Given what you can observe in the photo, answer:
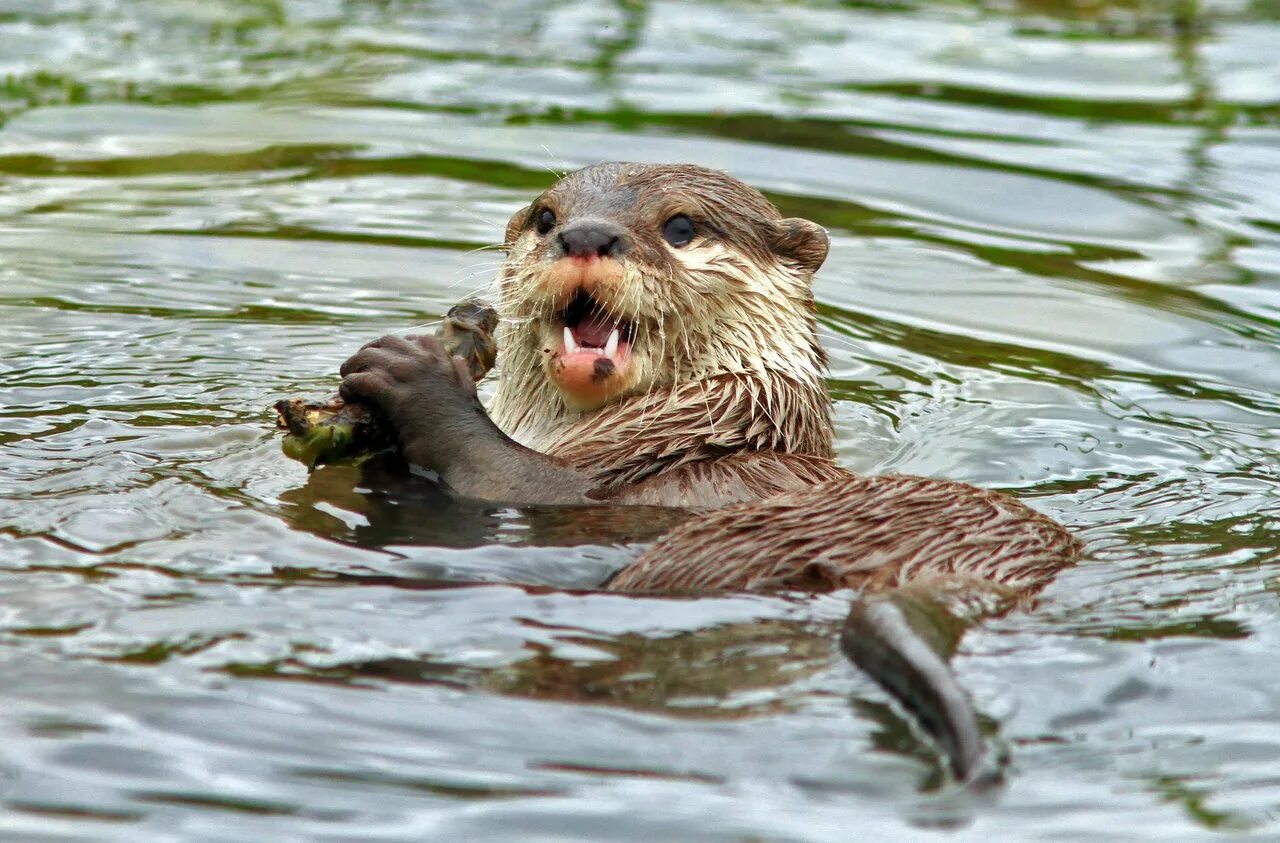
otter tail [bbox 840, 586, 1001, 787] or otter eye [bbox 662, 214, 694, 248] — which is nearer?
otter tail [bbox 840, 586, 1001, 787]

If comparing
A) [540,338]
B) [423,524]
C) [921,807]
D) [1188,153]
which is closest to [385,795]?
[921,807]

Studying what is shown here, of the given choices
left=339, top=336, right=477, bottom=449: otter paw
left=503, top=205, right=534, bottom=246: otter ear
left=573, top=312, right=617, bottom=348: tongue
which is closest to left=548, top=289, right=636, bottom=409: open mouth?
left=573, top=312, right=617, bottom=348: tongue

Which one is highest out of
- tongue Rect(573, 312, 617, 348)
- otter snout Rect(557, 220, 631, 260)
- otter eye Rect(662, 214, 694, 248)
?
otter snout Rect(557, 220, 631, 260)

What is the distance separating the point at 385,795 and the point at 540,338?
1.86 m

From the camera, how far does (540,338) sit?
14.0ft

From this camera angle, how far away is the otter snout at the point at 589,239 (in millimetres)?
3990

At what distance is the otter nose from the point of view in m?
3.99

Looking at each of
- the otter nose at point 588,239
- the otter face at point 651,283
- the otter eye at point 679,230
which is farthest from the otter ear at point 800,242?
the otter nose at point 588,239

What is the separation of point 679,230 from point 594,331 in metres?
0.34

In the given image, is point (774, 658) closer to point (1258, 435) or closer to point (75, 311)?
point (1258, 435)

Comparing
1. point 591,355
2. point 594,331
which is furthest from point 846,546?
point 594,331

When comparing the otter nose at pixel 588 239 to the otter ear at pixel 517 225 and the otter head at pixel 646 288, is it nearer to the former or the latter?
the otter head at pixel 646 288

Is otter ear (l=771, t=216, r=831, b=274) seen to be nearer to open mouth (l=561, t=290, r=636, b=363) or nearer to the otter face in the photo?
the otter face

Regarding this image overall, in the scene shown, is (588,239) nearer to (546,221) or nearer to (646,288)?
(646,288)
